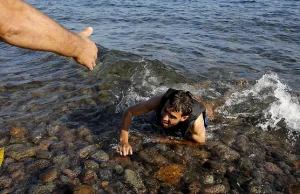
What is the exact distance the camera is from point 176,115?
4.88 metres

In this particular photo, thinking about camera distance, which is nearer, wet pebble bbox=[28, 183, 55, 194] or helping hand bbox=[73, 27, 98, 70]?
helping hand bbox=[73, 27, 98, 70]

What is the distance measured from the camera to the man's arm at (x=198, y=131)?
514cm

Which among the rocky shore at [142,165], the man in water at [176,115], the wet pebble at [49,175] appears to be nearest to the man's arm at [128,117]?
the man in water at [176,115]

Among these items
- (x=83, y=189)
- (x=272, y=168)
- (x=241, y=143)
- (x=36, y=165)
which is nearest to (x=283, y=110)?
(x=241, y=143)

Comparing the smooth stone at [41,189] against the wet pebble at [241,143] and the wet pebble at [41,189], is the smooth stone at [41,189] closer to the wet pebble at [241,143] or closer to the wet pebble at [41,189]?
the wet pebble at [41,189]

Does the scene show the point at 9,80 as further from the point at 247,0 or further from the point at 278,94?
the point at 247,0

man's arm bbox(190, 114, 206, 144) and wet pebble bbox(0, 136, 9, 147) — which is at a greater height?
man's arm bbox(190, 114, 206, 144)

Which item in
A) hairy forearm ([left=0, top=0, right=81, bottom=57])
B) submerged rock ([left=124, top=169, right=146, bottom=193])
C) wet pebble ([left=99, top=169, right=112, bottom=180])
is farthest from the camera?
wet pebble ([left=99, top=169, right=112, bottom=180])

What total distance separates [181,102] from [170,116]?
1.06 feet

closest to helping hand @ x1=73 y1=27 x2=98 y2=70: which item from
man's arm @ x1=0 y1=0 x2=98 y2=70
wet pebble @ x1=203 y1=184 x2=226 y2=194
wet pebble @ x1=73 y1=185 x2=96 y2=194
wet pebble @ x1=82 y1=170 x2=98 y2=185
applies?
man's arm @ x1=0 y1=0 x2=98 y2=70

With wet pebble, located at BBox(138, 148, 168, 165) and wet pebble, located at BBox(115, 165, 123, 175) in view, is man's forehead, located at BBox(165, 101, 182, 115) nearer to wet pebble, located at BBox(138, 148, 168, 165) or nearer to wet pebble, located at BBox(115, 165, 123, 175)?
wet pebble, located at BBox(138, 148, 168, 165)

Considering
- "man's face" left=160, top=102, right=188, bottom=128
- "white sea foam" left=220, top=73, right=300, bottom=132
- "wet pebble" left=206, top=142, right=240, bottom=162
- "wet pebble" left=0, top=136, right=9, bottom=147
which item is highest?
"man's face" left=160, top=102, right=188, bottom=128

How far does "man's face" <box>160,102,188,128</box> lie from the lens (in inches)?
191

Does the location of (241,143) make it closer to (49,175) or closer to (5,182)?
(49,175)
